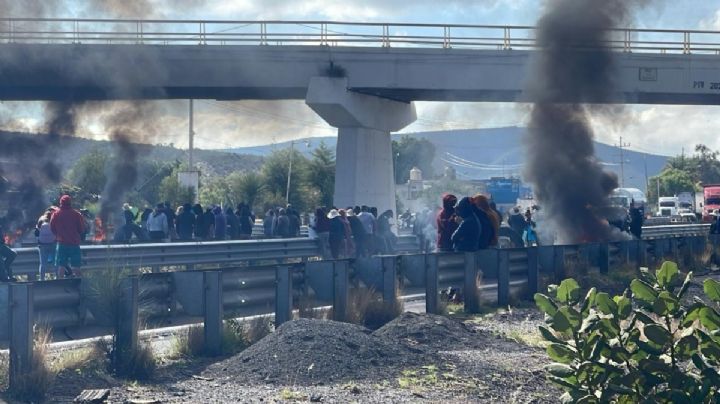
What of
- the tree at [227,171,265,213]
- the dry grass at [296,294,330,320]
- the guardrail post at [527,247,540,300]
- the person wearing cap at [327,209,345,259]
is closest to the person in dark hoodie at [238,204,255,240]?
the person wearing cap at [327,209,345,259]

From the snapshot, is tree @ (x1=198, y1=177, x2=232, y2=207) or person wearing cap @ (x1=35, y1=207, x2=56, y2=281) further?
tree @ (x1=198, y1=177, x2=232, y2=207)

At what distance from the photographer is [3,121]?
3198 cm

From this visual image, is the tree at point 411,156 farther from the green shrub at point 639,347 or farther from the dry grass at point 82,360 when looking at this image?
A: the green shrub at point 639,347

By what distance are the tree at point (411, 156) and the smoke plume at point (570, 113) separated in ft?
267

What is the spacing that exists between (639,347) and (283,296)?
6.02 meters

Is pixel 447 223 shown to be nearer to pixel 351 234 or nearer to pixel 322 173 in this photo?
pixel 351 234

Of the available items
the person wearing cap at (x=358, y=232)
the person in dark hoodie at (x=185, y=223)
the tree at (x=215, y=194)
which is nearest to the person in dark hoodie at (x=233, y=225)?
the person in dark hoodie at (x=185, y=223)

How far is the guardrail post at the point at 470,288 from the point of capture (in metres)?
14.6

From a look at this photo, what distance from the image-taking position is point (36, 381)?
26.5 ft

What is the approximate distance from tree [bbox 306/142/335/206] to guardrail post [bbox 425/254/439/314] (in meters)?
50.3

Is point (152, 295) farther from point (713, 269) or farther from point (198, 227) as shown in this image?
point (198, 227)

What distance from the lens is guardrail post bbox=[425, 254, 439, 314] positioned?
1369 centimetres

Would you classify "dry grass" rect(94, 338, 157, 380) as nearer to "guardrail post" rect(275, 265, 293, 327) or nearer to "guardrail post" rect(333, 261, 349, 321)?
"guardrail post" rect(275, 265, 293, 327)

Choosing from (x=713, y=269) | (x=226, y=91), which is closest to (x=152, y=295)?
(x=713, y=269)
